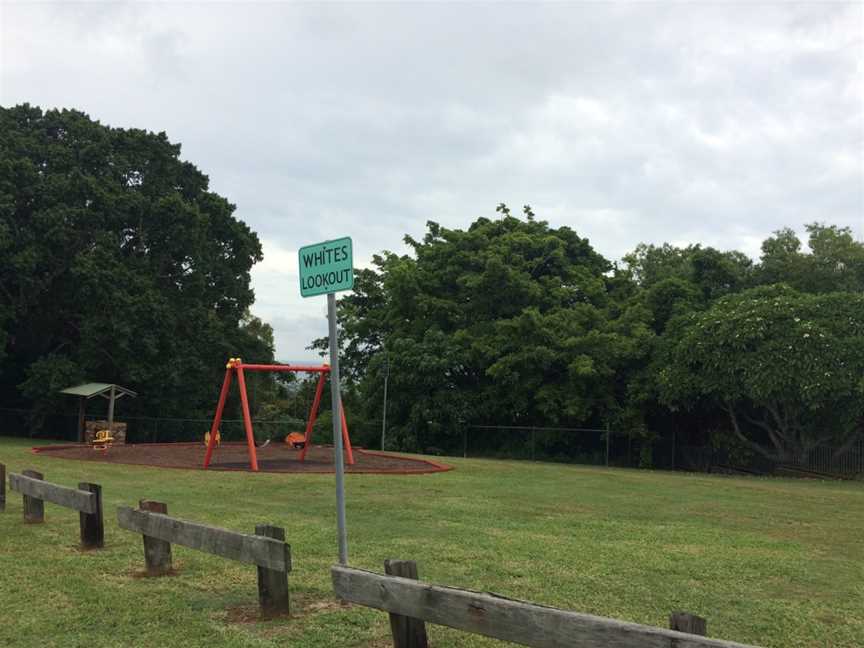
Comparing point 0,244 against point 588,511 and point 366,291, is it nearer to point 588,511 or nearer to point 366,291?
point 366,291

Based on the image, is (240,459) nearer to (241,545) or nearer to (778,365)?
(241,545)

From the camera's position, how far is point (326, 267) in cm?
589

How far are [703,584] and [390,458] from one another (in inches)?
650

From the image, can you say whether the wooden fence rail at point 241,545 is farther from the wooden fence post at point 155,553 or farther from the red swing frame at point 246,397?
the red swing frame at point 246,397

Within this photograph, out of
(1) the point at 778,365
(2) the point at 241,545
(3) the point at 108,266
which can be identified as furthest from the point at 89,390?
(2) the point at 241,545

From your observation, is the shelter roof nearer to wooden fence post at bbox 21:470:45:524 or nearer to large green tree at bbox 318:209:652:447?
large green tree at bbox 318:209:652:447

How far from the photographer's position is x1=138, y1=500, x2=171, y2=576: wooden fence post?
7.03 metres

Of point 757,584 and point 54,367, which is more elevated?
point 54,367

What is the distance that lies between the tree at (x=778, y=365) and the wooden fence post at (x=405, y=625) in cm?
2206

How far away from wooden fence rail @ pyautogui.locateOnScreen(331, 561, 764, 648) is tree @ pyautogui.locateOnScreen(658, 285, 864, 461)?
2233 cm

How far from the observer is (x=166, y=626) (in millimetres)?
5570

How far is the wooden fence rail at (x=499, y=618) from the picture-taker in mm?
3332

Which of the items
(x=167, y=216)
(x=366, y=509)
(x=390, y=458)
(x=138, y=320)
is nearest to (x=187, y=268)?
(x=167, y=216)

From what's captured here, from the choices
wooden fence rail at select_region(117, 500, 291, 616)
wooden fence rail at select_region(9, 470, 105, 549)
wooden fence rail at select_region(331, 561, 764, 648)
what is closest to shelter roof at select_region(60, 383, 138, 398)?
wooden fence rail at select_region(9, 470, 105, 549)
